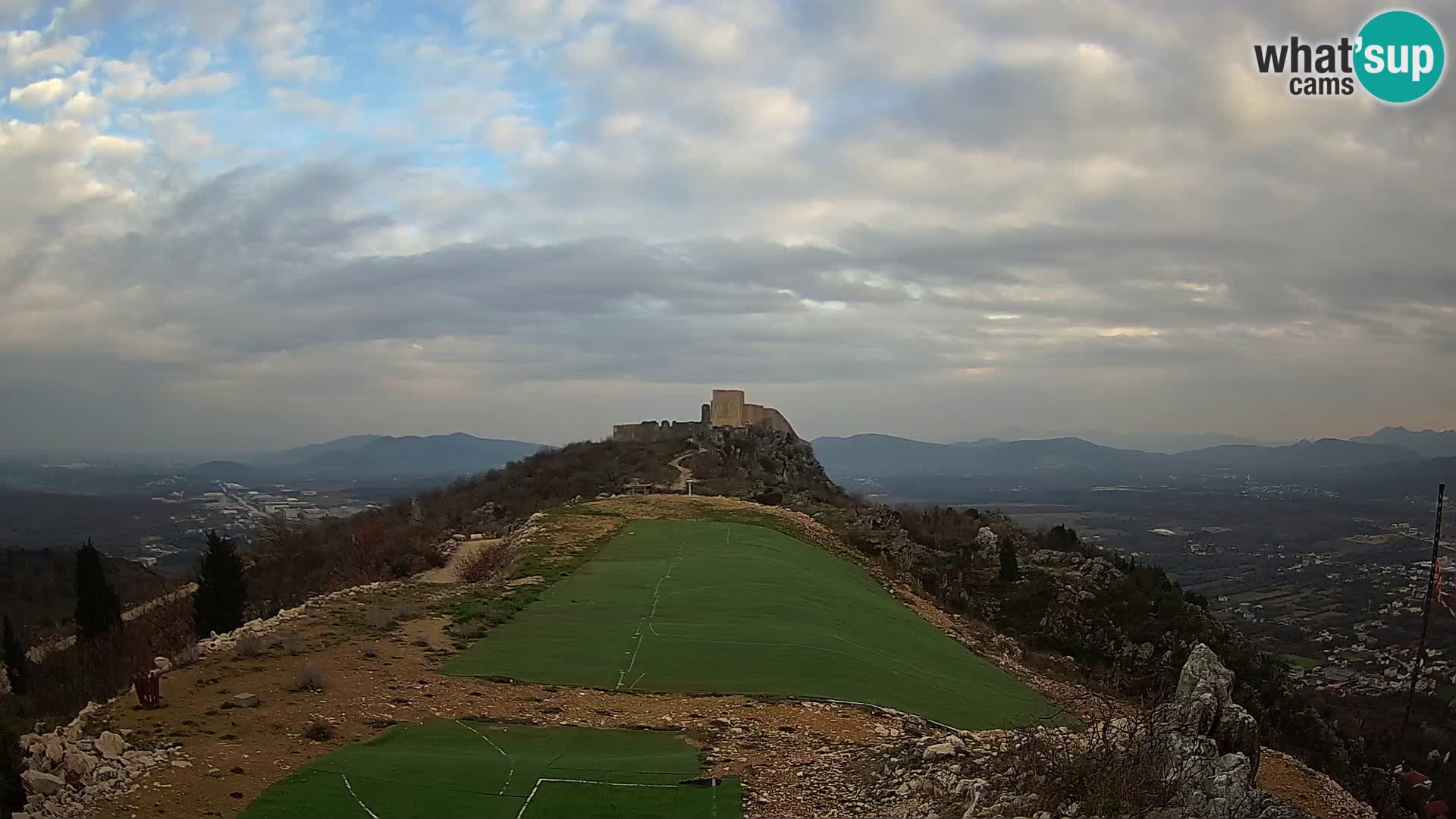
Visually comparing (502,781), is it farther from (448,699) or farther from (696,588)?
(696,588)

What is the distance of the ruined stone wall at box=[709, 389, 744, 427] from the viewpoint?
72.7 metres

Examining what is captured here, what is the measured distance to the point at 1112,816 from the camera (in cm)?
701

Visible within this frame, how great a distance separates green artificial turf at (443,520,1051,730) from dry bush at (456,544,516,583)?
267 centimetres

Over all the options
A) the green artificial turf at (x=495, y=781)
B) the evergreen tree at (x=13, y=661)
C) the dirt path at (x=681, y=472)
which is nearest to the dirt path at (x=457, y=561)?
the evergreen tree at (x=13, y=661)

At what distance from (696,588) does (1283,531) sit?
3435 inches

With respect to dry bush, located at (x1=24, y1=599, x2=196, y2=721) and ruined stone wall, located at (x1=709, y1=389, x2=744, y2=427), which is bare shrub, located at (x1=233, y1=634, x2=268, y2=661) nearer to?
dry bush, located at (x1=24, y1=599, x2=196, y2=721)

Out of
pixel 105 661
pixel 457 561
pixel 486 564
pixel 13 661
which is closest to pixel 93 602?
pixel 13 661

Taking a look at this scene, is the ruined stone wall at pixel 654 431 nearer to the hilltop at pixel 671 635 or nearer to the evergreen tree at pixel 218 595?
the hilltop at pixel 671 635

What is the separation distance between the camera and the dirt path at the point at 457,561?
24922 millimetres

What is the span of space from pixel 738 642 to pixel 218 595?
13.1m

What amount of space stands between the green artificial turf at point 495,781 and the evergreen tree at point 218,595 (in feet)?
43.1

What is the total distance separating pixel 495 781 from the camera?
9.21 meters

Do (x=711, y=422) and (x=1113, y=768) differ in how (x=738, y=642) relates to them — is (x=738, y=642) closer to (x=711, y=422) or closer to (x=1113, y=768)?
(x=1113, y=768)

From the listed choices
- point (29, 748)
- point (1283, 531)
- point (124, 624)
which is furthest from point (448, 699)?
point (1283, 531)
